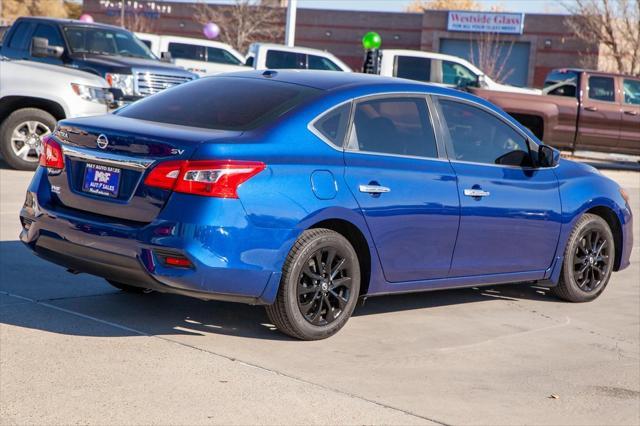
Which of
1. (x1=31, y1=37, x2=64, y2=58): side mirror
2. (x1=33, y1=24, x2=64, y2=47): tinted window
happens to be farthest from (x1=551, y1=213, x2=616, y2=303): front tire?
(x1=33, y1=24, x2=64, y2=47): tinted window

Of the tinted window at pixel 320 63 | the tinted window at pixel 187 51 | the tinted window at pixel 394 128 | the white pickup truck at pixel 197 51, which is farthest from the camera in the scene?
the tinted window at pixel 187 51

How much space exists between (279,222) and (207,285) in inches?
21.6

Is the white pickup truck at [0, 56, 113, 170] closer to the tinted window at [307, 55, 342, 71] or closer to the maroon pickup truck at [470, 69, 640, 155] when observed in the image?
the maroon pickup truck at [470, 69, 640, 155]

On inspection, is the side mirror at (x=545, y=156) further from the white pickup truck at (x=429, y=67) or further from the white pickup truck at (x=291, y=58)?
the white pickup truck at (x=429, y=67)

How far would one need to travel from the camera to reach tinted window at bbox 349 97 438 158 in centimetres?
687

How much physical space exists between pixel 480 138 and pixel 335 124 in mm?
1446

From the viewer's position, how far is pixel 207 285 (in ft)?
19.7

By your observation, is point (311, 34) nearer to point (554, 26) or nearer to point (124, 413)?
point (554, 26)

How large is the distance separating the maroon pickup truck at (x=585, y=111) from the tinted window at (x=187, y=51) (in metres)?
8.49

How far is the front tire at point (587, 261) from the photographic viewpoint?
835 centimetres

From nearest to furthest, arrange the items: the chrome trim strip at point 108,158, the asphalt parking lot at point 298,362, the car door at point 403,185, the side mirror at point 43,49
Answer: the asphalt parking lot at point 298,362 < the chrome trim strip at point 108,158 < the car door at point 403,185 < the side mirror at point 43,49

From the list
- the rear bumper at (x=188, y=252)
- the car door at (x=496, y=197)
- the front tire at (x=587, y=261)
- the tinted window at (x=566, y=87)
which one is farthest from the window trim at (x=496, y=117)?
the tinted window at (x=566, y=87)

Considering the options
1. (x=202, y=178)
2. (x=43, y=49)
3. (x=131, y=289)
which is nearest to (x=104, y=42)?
(x=43, y=49)

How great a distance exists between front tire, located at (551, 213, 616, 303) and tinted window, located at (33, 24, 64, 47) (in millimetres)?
12235
